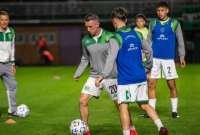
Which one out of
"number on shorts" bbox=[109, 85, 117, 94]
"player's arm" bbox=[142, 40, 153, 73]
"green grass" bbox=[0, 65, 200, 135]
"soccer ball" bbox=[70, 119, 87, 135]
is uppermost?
"player's arm" bbox=[142, 40, 153, 73]

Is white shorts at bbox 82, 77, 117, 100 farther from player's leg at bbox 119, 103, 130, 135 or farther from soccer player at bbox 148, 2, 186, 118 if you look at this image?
Result: soccer player at bbox 148, 2, 186, 118

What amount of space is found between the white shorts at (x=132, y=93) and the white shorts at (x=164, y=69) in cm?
307

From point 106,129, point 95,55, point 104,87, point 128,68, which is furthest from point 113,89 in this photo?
point 106,129

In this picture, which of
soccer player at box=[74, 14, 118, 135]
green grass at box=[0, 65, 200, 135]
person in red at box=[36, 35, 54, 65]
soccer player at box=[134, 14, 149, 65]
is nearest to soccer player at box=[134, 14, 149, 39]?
soccer player at box=[134, 14, 149, 65]

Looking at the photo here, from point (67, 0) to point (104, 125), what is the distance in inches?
1244

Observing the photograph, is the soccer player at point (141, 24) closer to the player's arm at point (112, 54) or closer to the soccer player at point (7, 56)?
the soccer player at point (7, 56)

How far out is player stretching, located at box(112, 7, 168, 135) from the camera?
9.50m

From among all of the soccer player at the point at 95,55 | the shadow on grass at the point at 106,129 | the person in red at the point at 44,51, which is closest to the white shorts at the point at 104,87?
the soccer player at the point at 95,55

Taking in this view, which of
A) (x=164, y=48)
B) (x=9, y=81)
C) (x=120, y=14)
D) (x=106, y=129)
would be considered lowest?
(x=106, y=129)

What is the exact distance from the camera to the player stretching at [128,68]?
9500 mm

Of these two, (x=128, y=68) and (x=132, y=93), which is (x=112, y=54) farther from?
(x=132, y=93)

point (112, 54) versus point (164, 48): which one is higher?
point (112, 54)

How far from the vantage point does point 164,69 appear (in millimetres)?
12859

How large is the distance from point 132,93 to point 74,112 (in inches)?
194
